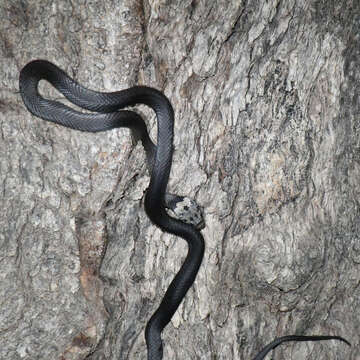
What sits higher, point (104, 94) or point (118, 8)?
point (118, 8)

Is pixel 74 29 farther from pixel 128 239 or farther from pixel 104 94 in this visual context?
pixel 128 239

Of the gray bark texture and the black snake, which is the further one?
the black snake

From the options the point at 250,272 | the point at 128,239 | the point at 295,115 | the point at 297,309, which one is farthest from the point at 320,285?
the point at 128,239

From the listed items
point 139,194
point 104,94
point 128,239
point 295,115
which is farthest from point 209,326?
point 104,94

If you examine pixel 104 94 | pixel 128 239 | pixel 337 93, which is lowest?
pixel 128 239

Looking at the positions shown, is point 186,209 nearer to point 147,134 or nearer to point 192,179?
point 192,179

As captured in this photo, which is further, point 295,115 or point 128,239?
point 128,239
